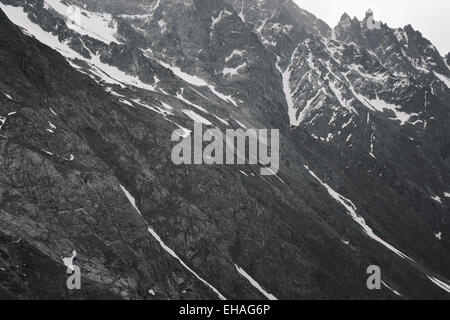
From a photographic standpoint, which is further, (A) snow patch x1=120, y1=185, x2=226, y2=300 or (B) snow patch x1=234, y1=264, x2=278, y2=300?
(B) snow patch x1=234, y1=264, x2=278, y2=300

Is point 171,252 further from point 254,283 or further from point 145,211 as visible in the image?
point 254,283

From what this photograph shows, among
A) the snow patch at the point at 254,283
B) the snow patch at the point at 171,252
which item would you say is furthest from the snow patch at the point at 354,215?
the snow patch at the point at 171,252

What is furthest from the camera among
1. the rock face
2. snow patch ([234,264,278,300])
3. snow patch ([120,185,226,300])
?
snow patch ([234,264,278,300])

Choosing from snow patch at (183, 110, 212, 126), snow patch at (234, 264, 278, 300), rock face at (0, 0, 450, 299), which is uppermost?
snow patch at (183, 110, 212, 126)

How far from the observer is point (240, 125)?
186m

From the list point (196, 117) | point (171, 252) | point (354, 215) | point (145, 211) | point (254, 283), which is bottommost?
point (254, 283)

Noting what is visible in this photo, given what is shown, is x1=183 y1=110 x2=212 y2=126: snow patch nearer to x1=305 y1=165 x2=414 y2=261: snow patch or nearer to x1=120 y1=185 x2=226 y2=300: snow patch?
x1=305 y1=165 x2=414 y2=261: snow patch

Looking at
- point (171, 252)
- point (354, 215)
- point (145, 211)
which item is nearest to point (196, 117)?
point (354, 215)

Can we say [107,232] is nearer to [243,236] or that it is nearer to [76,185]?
[76,185]

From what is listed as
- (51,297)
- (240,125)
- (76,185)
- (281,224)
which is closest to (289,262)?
(281,224)

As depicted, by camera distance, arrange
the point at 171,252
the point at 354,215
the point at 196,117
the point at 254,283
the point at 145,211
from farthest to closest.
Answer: the point at 354,215
the point at 196,117
the point at 254,283
the point at 145,211
the point at 171,252

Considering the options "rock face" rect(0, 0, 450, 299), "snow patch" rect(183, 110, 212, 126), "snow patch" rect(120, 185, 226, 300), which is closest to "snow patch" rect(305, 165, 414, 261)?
"rock face" rect(0, 0, 450, 299)

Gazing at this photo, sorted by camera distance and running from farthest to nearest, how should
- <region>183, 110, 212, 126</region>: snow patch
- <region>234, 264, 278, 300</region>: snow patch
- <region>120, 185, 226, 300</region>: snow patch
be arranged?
1. <region>183, 110, 212, 126</region>: snow patch
2. <region>234, 264, 278, 300</region>: snow patch
3. <region>120, 185, 226, 300</region>: snow patch
